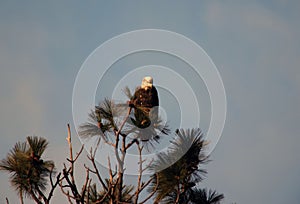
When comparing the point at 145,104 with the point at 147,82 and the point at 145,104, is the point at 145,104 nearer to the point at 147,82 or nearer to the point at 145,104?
the point at 145,104

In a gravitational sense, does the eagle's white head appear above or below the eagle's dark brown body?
above

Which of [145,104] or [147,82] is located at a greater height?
[147,82]

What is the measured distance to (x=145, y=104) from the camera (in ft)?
44.9

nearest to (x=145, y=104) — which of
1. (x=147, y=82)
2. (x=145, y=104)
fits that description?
(x=145, y=104)

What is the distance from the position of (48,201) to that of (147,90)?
4.50 meters

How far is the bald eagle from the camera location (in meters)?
11.7

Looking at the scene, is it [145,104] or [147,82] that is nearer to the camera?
[145,104]

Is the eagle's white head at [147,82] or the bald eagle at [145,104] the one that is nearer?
the bald eagle at [145,104]

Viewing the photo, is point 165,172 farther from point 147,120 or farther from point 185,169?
point 147,120

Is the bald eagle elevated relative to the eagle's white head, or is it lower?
lower

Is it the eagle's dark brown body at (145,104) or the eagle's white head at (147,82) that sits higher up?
the eagle's white head at (147,82)

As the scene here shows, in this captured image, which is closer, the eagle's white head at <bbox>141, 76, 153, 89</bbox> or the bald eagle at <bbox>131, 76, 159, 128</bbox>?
the bald eagle at <bbox>131, 76, 159, 128</bbox>

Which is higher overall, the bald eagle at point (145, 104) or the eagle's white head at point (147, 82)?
the eagle's white head at point (147, 82)

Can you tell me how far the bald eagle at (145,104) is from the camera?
38.3 ft
